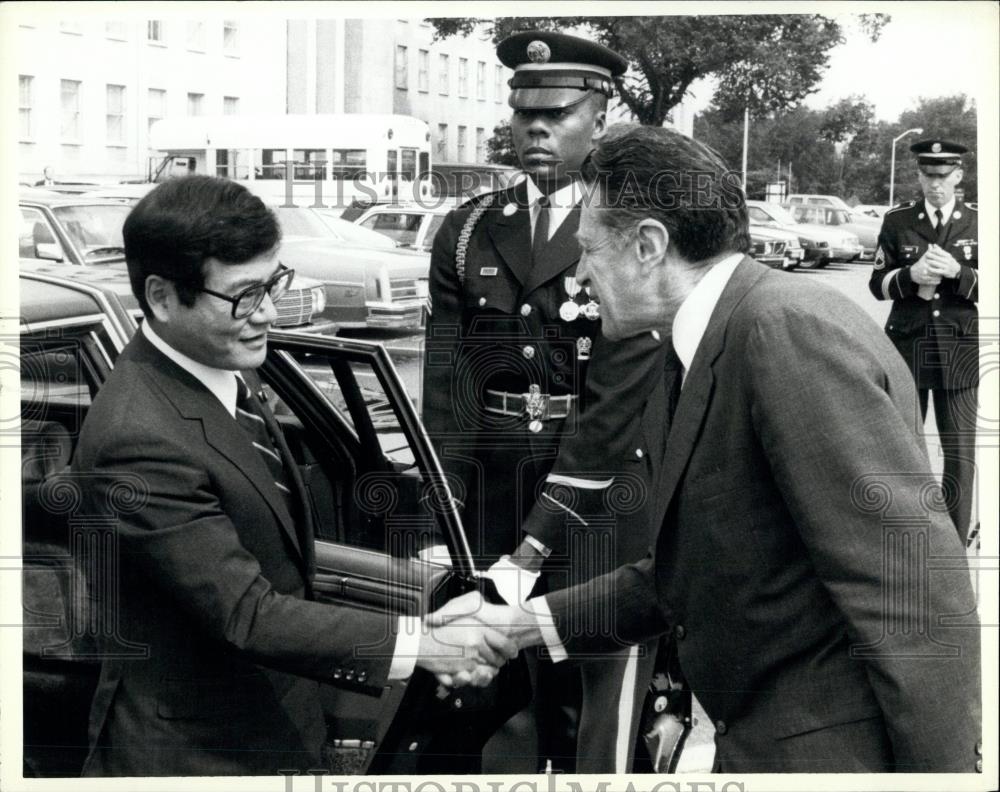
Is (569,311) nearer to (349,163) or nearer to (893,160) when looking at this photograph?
(349,163)

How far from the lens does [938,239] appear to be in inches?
128

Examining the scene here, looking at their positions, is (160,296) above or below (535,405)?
above

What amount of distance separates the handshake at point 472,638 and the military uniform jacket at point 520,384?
0.14 metres

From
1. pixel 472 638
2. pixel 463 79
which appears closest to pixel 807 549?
pixel 472 638

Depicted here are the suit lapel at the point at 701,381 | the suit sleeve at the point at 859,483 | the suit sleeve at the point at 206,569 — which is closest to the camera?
the suit sleeve at the point at 859,483

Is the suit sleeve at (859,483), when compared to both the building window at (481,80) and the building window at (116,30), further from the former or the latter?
the building window at (116,30)

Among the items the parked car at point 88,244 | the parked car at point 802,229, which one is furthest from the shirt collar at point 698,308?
the parked car at point 88,244

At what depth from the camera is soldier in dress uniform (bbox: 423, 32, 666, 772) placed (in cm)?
313

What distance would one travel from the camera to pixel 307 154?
3115 mm

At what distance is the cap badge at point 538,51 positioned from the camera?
10.3 feet

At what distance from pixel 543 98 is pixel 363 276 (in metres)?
0.63

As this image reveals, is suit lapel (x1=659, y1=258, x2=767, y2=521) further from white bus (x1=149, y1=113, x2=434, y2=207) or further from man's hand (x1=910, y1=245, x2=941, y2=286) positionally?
→ white bus (x1=149, y1=113, x2=434, y2=207)

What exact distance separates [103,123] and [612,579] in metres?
1.64

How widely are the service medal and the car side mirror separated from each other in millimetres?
1214
